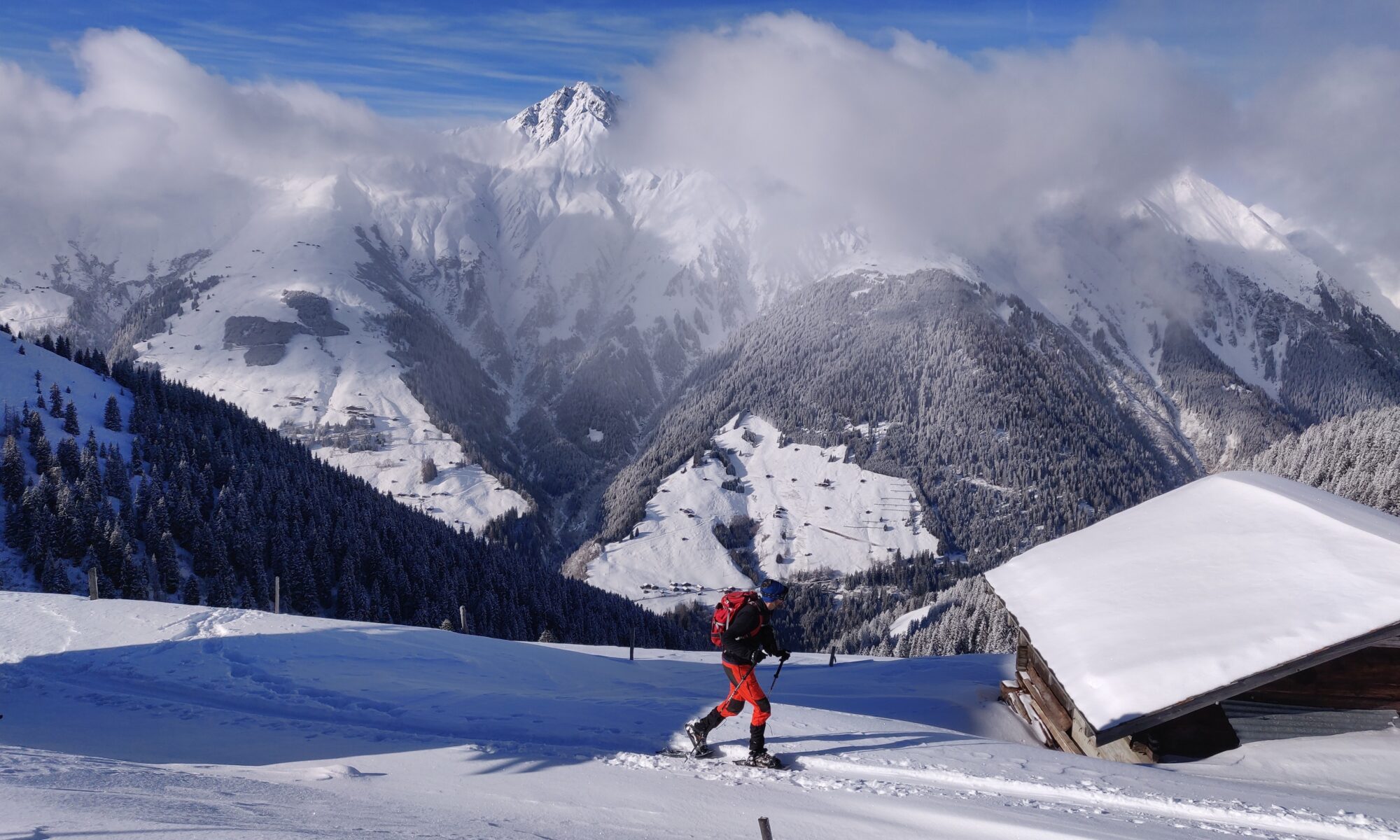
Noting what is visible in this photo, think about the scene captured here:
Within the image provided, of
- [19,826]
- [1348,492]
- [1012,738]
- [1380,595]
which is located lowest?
[1012,738]

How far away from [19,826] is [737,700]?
8032 millimetres

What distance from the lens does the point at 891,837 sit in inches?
319

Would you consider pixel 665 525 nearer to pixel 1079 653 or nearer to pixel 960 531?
pixel 960 531

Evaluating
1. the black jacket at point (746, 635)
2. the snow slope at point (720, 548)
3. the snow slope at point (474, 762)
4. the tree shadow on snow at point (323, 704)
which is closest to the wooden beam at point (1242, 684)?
the snow slope at point (474, 762)

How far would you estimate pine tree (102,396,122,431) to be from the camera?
83.9m

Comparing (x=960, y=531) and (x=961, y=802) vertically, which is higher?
(x=960, y=531)

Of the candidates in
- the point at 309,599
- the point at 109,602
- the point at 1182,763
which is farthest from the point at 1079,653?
the point at 309,599

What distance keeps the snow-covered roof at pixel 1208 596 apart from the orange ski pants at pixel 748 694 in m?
6.26

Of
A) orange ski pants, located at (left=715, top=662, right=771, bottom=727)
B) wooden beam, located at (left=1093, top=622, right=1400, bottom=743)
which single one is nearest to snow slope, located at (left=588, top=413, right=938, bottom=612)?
wooden beam, located at (left=1093, top=622, right=1400, bottom=743)

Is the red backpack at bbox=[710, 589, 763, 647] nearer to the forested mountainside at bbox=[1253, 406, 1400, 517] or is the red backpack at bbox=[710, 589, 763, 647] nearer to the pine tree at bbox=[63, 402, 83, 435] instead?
the forested mountainside at bbox=[1253, 406, 1400, 517]

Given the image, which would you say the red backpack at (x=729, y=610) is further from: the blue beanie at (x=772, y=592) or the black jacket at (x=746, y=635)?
the blue beanie at (x=772, y=592)

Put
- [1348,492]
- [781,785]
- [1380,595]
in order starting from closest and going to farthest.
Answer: [781,785]
[1380,595]
[1348,492]

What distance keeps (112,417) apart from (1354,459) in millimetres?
145653

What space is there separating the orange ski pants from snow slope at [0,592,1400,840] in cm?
80
